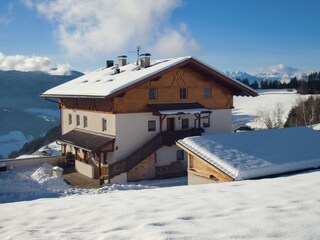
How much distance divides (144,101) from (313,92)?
42519 millimetres

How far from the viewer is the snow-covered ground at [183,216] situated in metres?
5.23

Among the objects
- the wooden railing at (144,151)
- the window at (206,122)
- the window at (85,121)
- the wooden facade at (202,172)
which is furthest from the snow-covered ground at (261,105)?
the wooden facade at (202,172)

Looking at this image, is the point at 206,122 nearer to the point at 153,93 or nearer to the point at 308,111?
the point at 153,93

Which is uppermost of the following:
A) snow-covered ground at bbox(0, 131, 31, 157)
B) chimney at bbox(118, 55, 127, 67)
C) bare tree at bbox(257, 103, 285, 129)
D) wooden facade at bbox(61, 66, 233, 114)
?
A: chimney at bbox(118, 55, 127, 67)

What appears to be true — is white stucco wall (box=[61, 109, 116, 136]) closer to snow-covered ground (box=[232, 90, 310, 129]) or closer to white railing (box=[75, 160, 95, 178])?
white railing (box=[75, 160, 95, 178])

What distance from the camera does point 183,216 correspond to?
613 cm

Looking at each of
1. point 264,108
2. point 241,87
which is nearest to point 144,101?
point 241,87

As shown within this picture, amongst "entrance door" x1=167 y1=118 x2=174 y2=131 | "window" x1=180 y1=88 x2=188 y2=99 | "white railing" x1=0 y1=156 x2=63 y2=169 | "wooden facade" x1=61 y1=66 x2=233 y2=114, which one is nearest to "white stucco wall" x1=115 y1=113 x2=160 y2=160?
"wooden facade" x1=61 y1=66 x2=233 y2=114

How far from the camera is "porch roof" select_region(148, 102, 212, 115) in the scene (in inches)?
943

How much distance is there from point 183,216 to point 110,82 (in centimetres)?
2002

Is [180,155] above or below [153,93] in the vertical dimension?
below

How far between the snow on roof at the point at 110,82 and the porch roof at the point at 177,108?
2.22 m

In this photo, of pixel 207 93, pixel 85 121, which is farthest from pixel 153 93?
pixel 85 121

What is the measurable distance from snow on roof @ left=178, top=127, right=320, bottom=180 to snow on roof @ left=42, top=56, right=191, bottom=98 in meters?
7.94
